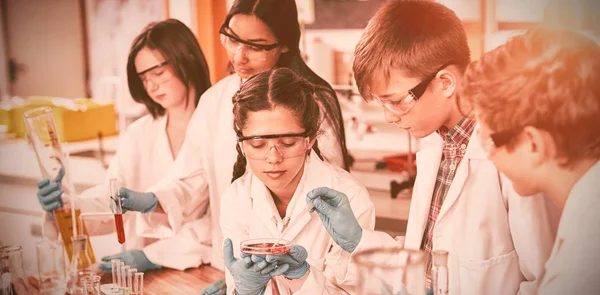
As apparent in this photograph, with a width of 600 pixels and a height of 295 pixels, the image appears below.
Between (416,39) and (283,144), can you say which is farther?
(283,144)

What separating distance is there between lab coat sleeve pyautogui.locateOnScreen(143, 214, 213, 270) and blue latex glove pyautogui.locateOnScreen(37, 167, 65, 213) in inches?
21.2

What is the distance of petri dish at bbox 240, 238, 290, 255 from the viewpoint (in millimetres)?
2646

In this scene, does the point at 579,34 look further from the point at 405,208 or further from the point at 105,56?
the point at 105,56

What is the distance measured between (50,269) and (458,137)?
181 cm

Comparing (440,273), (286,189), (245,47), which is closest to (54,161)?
(245,47)

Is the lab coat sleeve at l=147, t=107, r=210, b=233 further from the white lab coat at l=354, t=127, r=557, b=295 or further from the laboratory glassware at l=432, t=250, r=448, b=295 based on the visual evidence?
the laboratory glassware at l=432, t=250, r=448, b=295

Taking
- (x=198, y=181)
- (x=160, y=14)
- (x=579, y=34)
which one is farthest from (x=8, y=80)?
(x=579, y=34)

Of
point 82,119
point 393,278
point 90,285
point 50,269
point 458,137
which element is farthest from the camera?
point 82,119

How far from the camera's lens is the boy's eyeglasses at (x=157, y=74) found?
335cm

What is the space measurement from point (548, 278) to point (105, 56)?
2.41m

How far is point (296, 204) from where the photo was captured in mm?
2852

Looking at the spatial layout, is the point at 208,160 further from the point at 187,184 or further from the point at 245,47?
the point at 245,47

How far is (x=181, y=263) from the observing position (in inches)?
133

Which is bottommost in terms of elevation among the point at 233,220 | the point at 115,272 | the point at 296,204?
the point at 115,272
